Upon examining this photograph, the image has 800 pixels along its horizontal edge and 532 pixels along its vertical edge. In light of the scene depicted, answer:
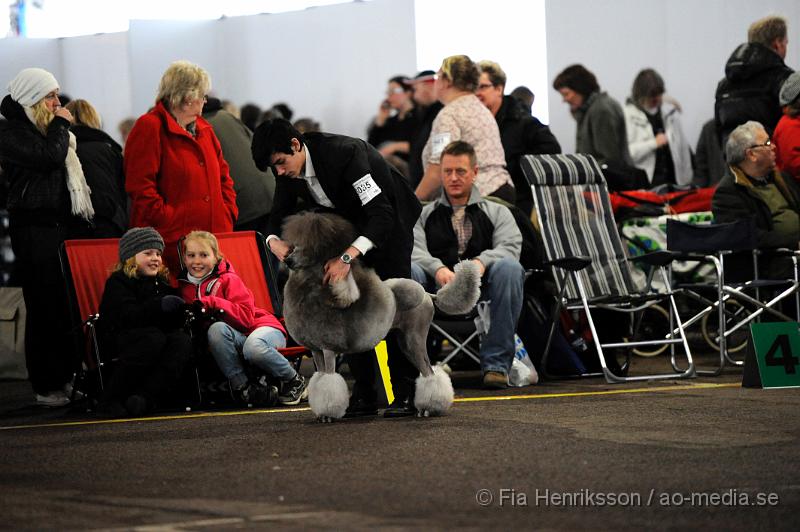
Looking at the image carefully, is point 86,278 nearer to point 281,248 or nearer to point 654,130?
point 281,248

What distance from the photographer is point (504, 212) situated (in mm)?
7184

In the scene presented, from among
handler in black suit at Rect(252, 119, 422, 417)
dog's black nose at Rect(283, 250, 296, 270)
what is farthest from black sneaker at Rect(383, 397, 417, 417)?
dog's black nose at Rect(283, 250, 296, 270)

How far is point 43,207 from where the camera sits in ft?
21.6

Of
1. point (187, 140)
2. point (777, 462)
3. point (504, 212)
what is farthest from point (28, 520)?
point (504, 212)

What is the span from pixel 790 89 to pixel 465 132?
2154 mm

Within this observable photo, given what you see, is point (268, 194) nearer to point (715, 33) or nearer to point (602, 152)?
point (602, 152)

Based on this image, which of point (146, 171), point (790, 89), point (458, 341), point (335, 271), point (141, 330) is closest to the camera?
point (335, 271)

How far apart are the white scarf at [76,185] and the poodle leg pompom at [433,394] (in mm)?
2196

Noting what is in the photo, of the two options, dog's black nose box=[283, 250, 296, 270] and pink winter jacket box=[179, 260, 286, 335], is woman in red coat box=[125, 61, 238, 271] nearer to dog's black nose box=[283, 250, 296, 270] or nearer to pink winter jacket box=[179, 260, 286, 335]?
pink winter jacket box=[179, 260, 286, 335]

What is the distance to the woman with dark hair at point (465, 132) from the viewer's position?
761 centimetres

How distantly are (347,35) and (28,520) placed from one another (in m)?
7.75

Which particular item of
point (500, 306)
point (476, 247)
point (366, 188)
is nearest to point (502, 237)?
point (476, 247)

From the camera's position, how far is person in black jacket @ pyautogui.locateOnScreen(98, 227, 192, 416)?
Result: 6.00 m

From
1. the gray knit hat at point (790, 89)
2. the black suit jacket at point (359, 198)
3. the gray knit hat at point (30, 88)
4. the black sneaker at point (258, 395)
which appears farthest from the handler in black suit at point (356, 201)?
the gray knit hat at point (790, 89)
